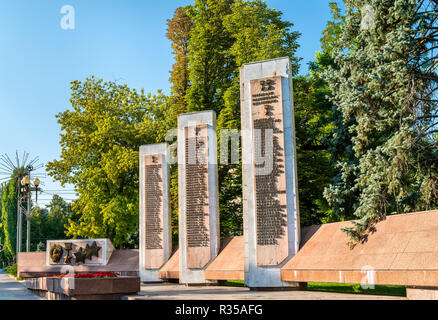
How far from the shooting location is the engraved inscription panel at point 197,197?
15.5m

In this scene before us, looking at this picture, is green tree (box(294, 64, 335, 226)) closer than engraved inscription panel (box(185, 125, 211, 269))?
No

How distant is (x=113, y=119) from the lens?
25.1m

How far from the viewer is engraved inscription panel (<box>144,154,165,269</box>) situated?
739 inches

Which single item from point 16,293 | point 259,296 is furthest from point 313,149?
point 16,293

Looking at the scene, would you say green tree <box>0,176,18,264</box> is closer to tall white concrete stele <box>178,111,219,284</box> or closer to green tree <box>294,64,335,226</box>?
tall white concrete stele <box>178,111,219,284</box>

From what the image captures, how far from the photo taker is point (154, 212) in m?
19.2

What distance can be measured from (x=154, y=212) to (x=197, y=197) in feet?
12.4

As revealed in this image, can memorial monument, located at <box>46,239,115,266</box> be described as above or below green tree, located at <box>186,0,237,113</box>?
below

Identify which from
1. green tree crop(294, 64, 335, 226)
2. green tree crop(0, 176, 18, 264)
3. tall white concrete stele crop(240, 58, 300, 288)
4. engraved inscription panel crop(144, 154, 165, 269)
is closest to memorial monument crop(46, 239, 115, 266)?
engraved inscription panel crop(144, 154, 165, 269)

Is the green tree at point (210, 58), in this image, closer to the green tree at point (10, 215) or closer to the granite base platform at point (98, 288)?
the granite base platform at point (98, 288)

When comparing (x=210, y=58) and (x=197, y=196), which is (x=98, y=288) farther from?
(x=210, y=58)

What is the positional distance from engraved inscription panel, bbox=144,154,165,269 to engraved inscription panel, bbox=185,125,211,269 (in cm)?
324

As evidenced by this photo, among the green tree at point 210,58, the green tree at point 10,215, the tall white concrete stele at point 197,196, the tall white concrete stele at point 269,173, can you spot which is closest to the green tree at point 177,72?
the green tree at point 210,58
